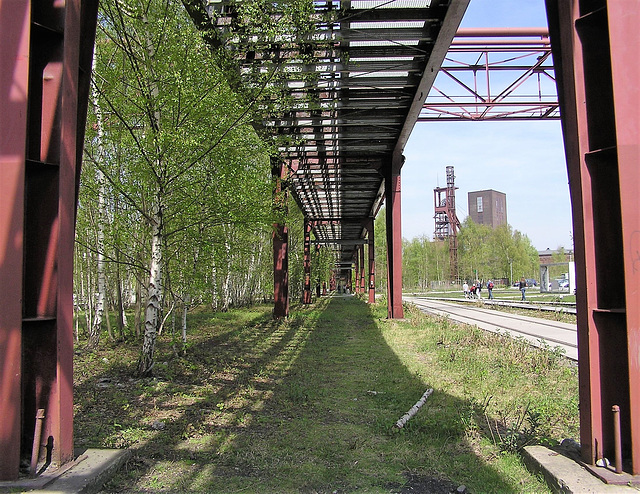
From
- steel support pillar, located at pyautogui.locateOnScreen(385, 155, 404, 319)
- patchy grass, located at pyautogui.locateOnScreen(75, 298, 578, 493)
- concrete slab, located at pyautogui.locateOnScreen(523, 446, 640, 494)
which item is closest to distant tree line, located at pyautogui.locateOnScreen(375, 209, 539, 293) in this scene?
steel support pillar, located at pyautogui.locateOnScreen(385, 155, 404, 319)

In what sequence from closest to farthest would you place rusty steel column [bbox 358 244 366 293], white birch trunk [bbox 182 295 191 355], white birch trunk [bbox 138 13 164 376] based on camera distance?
white birch trunk [bbox 138 13 164 376] → white birch trunk [bbox 182 295 191 355] → rusty steel column [bbox 358 244 366 293]

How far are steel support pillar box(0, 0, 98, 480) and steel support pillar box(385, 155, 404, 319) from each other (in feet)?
47.3

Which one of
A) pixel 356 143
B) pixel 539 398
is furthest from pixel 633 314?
pixel 356 143

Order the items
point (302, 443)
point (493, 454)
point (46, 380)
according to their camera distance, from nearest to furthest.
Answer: point (46, 380), point (493, 454), point (302, 443)

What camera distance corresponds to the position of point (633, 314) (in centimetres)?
327

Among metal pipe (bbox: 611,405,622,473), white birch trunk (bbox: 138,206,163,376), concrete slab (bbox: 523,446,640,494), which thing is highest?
white birch trunk (bbox: 138,206,163,376)

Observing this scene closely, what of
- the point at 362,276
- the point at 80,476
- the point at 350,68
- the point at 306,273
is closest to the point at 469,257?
the point at 362,276

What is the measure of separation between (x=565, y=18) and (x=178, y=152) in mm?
5074

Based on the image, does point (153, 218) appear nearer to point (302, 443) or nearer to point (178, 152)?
point (178, 152)

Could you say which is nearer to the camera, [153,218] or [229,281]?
[153,218]

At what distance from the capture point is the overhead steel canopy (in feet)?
25.5

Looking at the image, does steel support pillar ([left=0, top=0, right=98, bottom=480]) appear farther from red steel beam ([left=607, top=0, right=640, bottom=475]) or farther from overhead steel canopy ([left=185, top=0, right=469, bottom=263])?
red steel beam ([left=607, top=0, right=640, bottom=475])

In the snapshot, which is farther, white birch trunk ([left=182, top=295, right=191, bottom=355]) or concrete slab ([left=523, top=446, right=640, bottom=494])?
white birch trunk ([left=182, top=295, right=191, bottom=355])

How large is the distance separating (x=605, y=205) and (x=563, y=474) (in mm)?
1941
